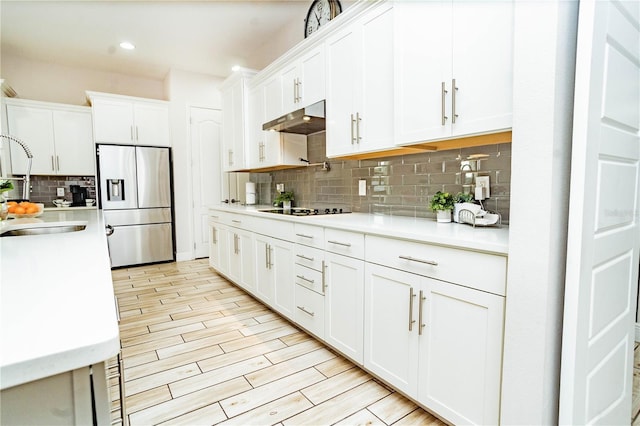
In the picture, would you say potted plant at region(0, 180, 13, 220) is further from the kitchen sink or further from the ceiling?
the ceiling

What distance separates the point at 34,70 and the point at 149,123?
1653 millimetres

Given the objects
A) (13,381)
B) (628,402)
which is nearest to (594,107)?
(628,402)

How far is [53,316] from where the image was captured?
580mm

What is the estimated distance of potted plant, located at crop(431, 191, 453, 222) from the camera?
1914mm

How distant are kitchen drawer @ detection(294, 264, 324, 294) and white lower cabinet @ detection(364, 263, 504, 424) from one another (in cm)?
45

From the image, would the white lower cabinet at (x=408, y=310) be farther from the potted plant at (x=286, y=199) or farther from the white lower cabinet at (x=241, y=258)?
the potted plant at (x=286, y=199)

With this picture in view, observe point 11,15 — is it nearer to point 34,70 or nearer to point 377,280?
point 34,70

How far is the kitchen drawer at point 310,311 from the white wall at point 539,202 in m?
1.24

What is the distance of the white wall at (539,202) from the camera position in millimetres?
1090

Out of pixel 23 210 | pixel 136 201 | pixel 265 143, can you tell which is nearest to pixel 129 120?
pixel 136 201

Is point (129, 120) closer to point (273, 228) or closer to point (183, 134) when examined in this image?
point (183, 134)

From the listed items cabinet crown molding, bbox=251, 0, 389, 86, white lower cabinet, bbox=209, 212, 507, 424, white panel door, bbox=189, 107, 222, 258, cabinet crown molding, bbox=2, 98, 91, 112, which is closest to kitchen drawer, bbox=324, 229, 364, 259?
white lower cabinet, bbox=209, 212, 507, 424

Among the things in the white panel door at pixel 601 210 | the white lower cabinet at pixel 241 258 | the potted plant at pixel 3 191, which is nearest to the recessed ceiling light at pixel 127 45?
the white lower cabinet at pixel 241 258

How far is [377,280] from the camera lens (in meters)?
1.78
